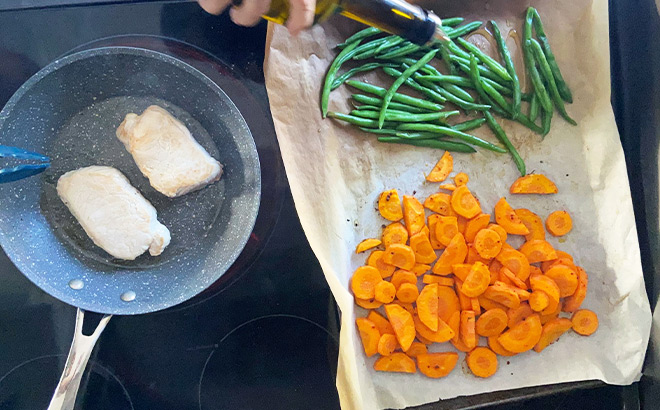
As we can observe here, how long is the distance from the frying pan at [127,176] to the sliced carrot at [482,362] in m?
1.10

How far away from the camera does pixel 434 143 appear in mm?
2240

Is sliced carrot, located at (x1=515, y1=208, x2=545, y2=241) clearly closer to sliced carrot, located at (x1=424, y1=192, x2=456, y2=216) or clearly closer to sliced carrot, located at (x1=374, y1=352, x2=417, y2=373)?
sliced carrot, located at (x1=424, y1=192, x2=456, y2=216)

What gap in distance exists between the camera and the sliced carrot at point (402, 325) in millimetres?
2075

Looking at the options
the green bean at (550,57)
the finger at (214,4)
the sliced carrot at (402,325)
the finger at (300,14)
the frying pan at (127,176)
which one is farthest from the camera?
the green bean at (550,57)

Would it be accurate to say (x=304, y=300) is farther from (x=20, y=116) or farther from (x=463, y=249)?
(x=20, y=116)

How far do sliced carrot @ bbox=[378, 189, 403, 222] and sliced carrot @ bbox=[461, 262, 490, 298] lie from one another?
389 mm

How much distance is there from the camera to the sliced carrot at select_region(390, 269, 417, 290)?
215cm

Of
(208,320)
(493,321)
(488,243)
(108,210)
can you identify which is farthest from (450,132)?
(108,210)

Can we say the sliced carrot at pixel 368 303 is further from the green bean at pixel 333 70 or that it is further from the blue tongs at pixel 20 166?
the blue tongs at pixel 20 166

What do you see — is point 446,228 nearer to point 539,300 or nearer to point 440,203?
point 440,203

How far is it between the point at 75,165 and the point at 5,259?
0.48 m

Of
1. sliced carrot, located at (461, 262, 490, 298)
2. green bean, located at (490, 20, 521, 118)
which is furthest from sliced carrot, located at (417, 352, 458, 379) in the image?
green bean, located at (490, 20, 521, 118)

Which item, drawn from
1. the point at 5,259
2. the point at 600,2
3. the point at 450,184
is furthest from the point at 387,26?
the point at 5,259

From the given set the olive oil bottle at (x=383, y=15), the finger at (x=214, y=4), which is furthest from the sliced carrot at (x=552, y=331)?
the finger at (x=214, y=4)
